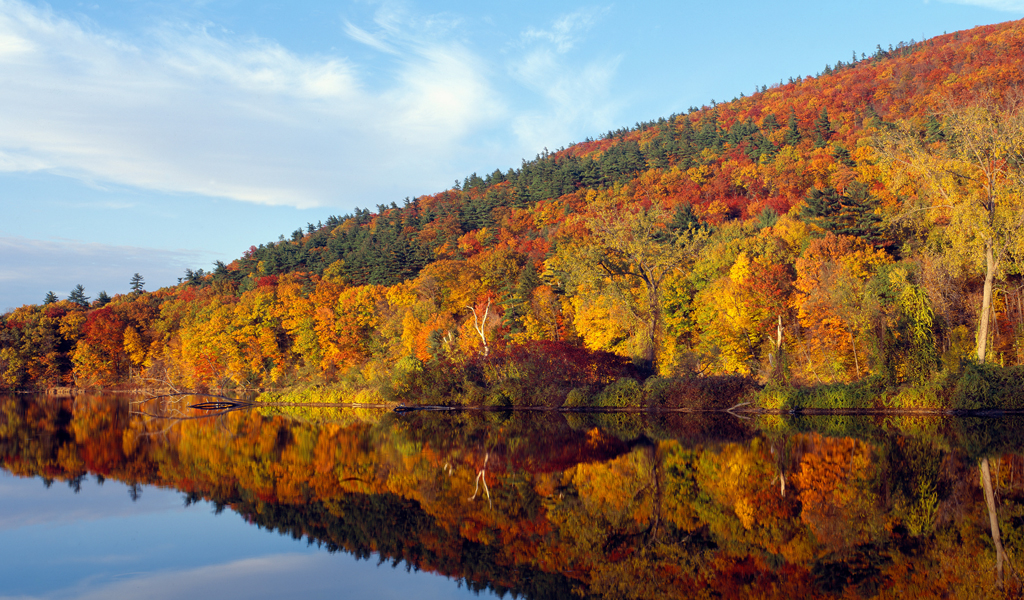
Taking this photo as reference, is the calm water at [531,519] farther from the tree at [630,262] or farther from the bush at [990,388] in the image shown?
the tree at [630,262]

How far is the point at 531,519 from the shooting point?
32.0 ft

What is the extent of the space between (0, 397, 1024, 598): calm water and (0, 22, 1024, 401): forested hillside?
1380 centimetres

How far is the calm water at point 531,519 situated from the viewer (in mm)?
7285

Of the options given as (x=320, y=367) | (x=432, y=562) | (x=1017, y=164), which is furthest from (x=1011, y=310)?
(x=320, y=367)

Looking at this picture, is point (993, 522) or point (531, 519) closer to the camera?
point (993, 522)

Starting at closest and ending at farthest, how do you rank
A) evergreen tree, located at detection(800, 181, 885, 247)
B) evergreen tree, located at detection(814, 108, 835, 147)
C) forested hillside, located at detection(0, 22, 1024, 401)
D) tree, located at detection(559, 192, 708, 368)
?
1. forested hillside, located at detection(0, 22, 1024, 401)
2. tree, located at detection(559, 192, 708, 368)
3. evergreen tree, located at detection(800, 181, 885, 247)
4. evergreen tree, located at detection(814, 108, 835, 147)

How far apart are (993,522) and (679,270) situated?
3637 centimetres

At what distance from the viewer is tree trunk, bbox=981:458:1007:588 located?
6.91 m

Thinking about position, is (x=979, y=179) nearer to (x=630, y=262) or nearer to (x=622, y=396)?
(x=622, y=396)

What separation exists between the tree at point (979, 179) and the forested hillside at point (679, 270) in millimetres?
101

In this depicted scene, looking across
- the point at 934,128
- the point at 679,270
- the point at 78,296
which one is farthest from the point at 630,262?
the point at 78,296

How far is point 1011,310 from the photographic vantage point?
1345 inches

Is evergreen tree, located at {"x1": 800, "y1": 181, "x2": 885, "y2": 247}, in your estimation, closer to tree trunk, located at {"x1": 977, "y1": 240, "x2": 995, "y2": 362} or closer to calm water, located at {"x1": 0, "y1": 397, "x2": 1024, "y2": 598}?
tree trunk, located at {"x1": 977, "y1": 240, "x2": 995, "y2": 362}

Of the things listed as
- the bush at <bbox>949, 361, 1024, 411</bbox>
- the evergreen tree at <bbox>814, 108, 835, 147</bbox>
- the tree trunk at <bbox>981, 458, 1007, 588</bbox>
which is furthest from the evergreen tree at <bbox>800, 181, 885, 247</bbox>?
the tree trunk at <bbox>981, 458, 1007, 588</bbox>
